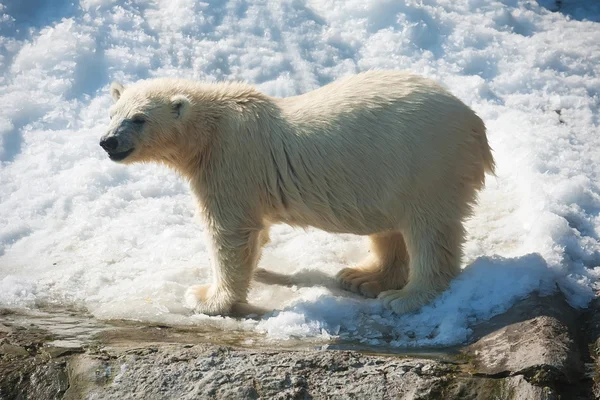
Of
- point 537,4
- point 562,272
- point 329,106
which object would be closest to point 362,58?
point 537,4

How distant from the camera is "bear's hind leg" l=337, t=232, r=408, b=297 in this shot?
672 centimetres

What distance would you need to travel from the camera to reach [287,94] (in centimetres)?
909

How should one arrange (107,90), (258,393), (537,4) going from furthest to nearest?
(537,4) → (107,90) → (258,393)

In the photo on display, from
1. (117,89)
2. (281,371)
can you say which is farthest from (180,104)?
(281,371)

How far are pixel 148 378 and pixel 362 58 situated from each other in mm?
6155

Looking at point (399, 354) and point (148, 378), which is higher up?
point (148, 378)

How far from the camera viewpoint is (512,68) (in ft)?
31.4

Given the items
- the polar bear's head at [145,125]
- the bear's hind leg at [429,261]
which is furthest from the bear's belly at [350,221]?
the polar bear's head at [145,125]

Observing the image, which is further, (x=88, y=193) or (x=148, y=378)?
(x=88, y=193)

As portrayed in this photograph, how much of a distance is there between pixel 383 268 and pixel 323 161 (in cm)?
124

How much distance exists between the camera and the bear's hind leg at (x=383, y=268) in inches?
265

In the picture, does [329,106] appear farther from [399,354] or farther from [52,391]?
[52,391]

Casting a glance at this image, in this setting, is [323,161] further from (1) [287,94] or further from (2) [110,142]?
(1) [287,94]

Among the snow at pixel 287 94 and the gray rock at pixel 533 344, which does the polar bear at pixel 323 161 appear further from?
the gray rock at pixel 533 344
